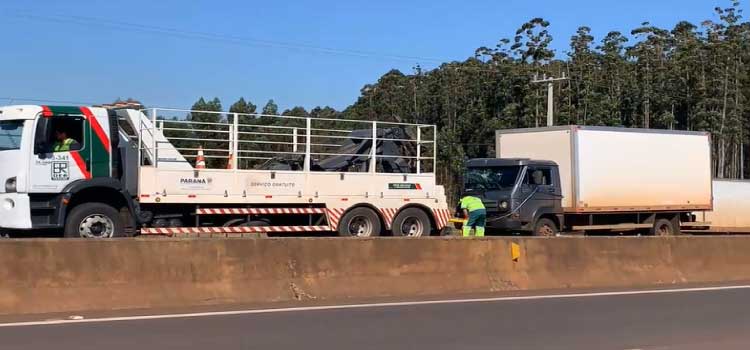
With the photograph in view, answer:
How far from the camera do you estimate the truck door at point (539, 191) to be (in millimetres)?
20844

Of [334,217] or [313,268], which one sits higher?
[334,217]

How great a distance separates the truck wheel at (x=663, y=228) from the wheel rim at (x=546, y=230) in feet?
13.6

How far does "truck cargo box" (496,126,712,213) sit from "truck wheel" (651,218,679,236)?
455 millimetres

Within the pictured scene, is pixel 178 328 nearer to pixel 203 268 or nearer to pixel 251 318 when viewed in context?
pixel 251 318

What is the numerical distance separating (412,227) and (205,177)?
4.85 metres

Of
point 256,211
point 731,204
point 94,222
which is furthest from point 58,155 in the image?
point 731,204

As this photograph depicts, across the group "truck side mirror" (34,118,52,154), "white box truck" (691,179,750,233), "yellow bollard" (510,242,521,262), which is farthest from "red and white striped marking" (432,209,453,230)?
"white box truck" (691,179,750,233)

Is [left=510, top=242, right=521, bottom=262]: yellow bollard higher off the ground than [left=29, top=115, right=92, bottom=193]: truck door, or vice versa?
[left=29, top=115, right=92, bottom=193]: truck door

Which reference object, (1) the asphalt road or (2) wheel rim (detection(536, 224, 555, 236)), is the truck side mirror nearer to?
(1) the asphalt road

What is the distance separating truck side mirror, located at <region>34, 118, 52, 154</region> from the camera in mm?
14047

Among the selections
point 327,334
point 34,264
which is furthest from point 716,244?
point 34,264

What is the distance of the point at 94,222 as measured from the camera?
14258 millimetres

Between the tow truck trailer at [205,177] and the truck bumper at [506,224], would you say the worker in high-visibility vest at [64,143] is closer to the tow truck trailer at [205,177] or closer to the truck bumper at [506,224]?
the tow truck trailer at [205,177]

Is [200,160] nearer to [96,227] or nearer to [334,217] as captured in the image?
[96,227]
